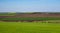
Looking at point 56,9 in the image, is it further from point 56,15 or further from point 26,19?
point 26,19

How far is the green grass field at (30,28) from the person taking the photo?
1990 mm

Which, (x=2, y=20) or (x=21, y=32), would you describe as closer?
(x=21, y=32)

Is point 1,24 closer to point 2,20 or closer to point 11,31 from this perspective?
point 2,20

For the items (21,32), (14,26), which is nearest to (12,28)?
(14,26)

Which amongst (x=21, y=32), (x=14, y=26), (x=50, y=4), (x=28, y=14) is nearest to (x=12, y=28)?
(x=14, y=26)

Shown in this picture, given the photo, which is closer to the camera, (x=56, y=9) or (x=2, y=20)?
(x=56, y=9)

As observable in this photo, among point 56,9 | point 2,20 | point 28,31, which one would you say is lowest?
point 28,31

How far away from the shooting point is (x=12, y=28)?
209 cm

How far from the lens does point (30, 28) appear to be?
6.70ft

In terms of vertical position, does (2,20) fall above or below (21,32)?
above

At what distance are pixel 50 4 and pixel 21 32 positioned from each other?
68 cm

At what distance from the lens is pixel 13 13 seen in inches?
83.2

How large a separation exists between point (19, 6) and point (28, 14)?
0.69 feet

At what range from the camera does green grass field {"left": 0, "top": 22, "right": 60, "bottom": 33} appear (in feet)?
6.53
